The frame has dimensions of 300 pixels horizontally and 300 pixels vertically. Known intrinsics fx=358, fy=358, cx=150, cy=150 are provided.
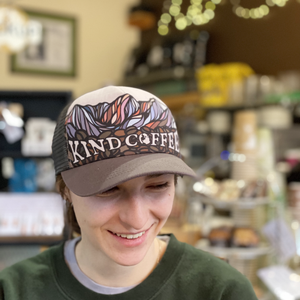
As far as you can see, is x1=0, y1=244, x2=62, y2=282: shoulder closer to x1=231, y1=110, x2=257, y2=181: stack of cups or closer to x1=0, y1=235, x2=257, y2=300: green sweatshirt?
x1=0, y1=235, x2=257, y2=300: green sweatshirt

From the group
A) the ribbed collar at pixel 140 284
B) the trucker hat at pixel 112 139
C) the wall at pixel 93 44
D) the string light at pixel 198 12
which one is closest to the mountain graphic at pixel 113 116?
the trucker hat at pixel 112 139

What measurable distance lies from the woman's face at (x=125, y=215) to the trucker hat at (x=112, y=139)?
1.4 inches

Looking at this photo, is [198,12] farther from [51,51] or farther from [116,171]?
[116,171]

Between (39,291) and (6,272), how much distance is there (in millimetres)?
93

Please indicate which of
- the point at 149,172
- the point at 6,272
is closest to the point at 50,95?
the point at 6,272

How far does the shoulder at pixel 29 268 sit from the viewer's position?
810 millimetres

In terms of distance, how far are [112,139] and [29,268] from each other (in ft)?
1.23

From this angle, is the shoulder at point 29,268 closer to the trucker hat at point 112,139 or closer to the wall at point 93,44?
the trucker hat at point 112,139

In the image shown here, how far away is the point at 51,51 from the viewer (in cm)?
528

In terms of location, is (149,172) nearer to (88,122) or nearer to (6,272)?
(88,122)

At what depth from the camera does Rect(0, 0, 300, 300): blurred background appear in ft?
5.30

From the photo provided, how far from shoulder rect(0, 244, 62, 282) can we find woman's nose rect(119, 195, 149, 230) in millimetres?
269

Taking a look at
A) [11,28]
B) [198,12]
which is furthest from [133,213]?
[198,12]

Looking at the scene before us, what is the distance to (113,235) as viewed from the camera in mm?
708
